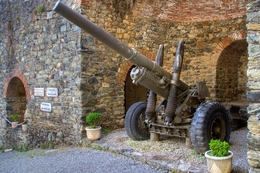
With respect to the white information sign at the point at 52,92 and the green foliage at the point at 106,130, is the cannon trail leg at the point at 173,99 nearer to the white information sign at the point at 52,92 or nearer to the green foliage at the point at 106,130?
the green foliage at the point at 106,130

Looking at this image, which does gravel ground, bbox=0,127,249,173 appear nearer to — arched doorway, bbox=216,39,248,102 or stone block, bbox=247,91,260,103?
stone block, bbox=247,91,260,103

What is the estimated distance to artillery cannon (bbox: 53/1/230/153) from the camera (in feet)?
13.4

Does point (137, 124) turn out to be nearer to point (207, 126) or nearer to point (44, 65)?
point (207, 126)

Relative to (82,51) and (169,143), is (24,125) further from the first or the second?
(169,143)

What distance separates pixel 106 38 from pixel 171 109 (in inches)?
69.3

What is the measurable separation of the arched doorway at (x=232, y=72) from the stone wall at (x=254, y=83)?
508 cm

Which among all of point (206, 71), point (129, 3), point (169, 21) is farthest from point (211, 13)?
point (129, 3)

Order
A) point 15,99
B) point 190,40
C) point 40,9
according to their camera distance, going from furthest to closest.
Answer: point 15,99
point 190,40
point 40,9

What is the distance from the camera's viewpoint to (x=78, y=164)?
4.42m

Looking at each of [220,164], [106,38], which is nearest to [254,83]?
[220,164]

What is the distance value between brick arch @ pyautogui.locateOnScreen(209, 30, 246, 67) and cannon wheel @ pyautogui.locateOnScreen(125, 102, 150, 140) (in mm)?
3528

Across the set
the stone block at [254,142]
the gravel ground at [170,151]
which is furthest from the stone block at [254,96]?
the gravel ground at [170,151]

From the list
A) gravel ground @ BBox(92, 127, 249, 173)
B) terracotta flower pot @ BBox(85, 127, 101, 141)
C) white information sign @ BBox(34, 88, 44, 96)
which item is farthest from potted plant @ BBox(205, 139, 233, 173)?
white information sign @ BBox(34, 88, 44, 96)

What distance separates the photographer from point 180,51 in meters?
4.68
